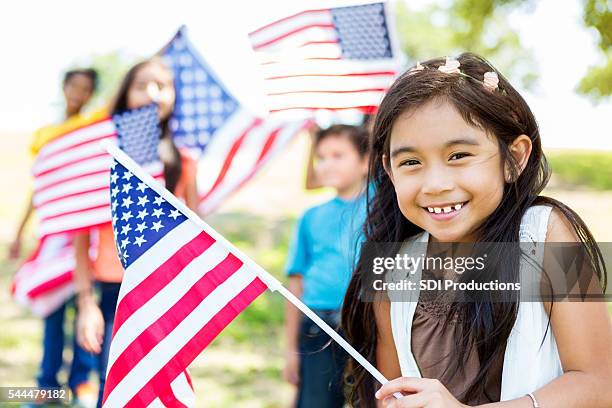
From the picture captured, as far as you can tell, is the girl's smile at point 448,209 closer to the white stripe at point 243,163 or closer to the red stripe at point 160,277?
the red stripe at point 160,277

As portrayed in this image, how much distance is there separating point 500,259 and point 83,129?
11.0ft

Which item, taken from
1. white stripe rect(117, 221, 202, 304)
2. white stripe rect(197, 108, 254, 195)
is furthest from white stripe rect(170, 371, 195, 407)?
white stripe rect(197, 108, 254, 195)

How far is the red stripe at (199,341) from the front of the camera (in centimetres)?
226

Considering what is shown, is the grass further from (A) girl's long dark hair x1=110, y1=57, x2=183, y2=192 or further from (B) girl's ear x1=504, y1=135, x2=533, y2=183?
(B) girl's ear x1=504, y1=135, x2=533, y2=183

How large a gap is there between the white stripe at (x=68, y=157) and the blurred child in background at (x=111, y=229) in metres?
0.38

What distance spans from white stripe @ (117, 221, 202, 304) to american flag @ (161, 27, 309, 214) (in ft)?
8.92

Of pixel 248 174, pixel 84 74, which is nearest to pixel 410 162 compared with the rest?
pixel 248 174

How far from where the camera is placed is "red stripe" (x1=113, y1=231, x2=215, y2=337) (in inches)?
90.5

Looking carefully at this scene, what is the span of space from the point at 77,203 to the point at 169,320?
269 cm

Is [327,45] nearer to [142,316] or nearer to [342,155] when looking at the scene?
[342,155]

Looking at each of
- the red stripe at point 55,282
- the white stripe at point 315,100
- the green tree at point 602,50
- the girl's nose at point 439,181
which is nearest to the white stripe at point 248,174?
the red stripe at point 55,282

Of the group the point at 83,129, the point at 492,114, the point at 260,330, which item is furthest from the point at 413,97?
the point at 260,330

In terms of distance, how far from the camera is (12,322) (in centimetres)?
720

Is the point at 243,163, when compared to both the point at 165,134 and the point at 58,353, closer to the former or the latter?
the point at 165,134
